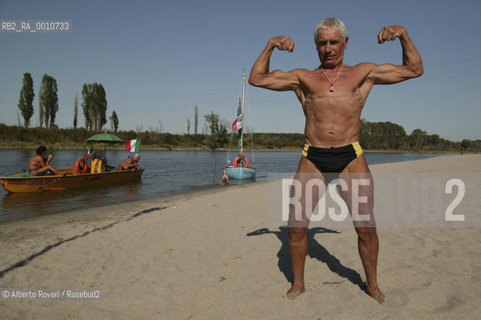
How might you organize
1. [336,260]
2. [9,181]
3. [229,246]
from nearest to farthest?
1. [336,260]
2. [229,246]
3. [9,181]

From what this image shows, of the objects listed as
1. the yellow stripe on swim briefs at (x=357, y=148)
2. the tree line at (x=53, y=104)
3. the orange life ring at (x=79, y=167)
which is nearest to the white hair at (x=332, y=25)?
the yellow stripe on swim briefs at (x=357, y=148)

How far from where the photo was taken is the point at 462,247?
411 cm

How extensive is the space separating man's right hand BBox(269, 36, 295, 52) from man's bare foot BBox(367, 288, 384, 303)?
2.45m

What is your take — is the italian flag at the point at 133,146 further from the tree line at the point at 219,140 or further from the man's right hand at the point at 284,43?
the man's right hand at the point at 284,43

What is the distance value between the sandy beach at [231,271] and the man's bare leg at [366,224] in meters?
0.24

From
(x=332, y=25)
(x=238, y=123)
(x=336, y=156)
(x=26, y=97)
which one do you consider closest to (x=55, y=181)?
(x=238, y=123)

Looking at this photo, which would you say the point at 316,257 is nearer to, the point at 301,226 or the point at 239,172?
the point at 301,226

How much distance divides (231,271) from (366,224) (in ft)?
5.64

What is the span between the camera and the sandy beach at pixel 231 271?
8.88 ft

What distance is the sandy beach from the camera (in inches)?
107

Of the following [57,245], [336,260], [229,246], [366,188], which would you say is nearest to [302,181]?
[366,188]

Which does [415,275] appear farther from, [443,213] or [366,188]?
[443,213]

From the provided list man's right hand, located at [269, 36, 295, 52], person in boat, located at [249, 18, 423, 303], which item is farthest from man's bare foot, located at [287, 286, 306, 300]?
man's right hand, located at [269, 36, 295, 52]

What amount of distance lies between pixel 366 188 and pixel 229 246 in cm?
253
